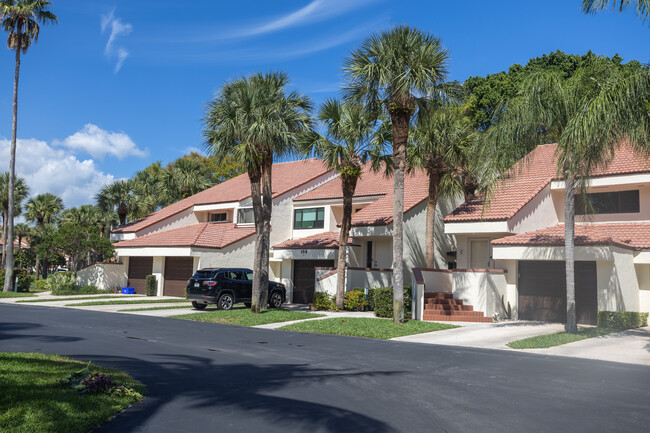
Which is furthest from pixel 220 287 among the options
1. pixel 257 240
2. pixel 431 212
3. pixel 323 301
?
pixel 431 212

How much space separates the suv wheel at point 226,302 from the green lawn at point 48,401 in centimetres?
1478

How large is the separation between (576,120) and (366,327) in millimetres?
9063

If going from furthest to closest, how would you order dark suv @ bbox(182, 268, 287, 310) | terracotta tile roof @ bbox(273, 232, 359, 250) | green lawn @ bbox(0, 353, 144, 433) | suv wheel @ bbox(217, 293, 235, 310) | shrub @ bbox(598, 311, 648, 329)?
1. terracotta tile roof @ bbox(273, 232, 359, 250)
2. suv wheel @ bbox(217, 293, 235, 310)
3. dark suv @ bbox(182, 268, 287, 310)
4. shrub @ bbox(598, 311, 648, 329)
5. green lawn @ bbox(0, 353, 144, 433)

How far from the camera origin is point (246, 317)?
67.0ft

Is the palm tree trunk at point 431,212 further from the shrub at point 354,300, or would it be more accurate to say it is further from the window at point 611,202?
the window at point 611,202

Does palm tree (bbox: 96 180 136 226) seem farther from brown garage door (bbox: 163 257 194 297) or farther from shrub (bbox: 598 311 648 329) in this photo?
shrub (bbox: 598 311 648 329)

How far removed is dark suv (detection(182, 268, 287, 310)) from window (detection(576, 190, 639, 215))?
1421 centimetres

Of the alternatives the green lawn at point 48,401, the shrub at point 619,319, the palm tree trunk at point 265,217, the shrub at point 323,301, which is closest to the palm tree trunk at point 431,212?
the shrub at point 323,301

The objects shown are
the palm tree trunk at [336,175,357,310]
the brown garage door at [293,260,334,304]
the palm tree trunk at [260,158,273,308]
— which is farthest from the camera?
the brown garage door at [293,260,334,304]

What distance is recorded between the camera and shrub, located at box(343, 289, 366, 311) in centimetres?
2414

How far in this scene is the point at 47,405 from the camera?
626 cm

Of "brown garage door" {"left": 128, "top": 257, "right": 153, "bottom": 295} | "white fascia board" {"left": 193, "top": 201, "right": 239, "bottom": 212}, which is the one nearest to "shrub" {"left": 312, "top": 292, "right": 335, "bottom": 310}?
"white fascia board" {"left": 193, "top": 201, "right": 239, "bottom": 212}

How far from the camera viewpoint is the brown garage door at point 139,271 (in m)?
35.4

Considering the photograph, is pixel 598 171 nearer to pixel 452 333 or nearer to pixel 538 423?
pixel 452 333
